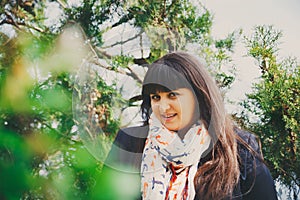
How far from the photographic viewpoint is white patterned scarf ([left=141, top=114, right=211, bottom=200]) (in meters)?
0.66

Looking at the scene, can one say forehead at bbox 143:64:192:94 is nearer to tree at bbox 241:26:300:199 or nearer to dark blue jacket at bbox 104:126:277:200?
dark blue jacket at bbox 104:126:277:200

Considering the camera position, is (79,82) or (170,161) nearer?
(170,161)

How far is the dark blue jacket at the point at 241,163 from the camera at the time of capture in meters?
0.64

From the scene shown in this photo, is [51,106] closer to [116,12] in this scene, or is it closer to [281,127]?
[116,12]

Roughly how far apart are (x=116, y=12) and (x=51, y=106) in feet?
0.89

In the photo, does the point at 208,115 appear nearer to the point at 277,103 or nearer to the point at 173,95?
the point at 173,95

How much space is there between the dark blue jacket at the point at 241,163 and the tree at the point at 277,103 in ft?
0.69

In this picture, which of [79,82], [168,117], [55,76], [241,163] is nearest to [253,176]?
[241,163]

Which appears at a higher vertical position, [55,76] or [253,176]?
[55,76]

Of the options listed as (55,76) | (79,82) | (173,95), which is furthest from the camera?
(55,76)

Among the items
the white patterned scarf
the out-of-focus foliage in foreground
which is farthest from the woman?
the out-of-focus foliage in foreground

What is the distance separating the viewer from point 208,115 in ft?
2.16

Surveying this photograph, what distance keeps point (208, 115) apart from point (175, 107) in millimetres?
67

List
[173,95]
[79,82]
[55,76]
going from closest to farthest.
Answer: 1. [173,95]
2. [79,82]
3. [55,76]
